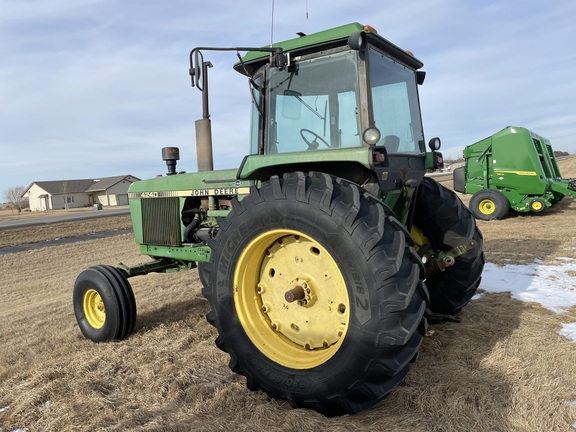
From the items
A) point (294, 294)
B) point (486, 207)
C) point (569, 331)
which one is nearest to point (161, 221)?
point (294, 294)

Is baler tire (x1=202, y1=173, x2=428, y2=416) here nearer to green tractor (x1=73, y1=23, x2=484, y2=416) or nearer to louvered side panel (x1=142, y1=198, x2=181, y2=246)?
green tractor (x1=73, y1=23, x2=484, y2=416)

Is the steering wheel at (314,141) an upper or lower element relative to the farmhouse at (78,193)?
lower

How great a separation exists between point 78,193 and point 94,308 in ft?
199

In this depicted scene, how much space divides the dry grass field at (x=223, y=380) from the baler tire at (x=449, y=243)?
234 millimetres

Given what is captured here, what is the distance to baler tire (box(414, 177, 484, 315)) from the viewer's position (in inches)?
147

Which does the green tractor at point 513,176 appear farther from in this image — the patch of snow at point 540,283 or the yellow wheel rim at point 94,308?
the yellow wheel rim at point 94,308

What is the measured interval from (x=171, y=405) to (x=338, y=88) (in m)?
2.40

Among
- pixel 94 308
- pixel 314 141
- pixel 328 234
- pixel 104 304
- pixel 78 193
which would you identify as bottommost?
pixel 94 308

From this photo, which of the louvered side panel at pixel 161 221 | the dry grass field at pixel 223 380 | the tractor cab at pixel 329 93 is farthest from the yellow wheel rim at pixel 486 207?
the louvered side panel at pixel 161 221

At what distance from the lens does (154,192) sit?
4703 millimetres

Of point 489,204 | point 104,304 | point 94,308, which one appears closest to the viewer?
point 104,304

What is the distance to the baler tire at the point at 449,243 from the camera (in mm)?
3729

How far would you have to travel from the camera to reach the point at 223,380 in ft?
9.78

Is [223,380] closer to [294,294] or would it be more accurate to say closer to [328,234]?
[294,294]
